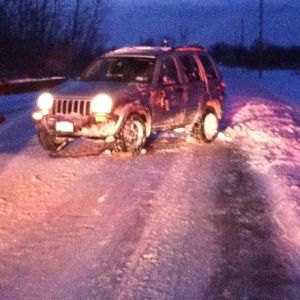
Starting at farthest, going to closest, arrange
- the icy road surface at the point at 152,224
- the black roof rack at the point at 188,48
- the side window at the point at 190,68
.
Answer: the black roof rack at the point at 188,48
the side window at the point at 190,68
the icy road surface at the point at 152,224

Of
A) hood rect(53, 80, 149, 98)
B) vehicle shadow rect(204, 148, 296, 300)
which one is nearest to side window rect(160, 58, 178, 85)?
hood rect(53, 80, 149, 98)

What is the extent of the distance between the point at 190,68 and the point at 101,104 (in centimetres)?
294

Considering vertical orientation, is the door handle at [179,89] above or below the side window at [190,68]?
below

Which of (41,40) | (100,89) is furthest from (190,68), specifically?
(41,40)

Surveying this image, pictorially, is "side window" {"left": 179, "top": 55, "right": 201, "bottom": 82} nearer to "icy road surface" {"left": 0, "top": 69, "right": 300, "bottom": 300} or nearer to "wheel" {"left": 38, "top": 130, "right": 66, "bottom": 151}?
"icy road surface" {"left": 0, "top": 69, "right": 300, "bottom": 300}

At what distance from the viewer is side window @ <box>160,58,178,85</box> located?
49.1ft

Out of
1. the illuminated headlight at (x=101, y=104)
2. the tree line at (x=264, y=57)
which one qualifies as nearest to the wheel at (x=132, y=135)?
the illuminated headlight at (x=101, y=104)

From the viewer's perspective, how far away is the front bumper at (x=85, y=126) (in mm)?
13664

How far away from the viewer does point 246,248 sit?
8.32m

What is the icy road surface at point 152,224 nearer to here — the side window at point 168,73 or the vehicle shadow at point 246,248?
the vehicle shadow at point 246,248

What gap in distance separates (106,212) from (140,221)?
1.87 feet

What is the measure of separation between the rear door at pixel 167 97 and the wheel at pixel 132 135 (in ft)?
1.64

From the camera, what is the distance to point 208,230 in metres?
8.99

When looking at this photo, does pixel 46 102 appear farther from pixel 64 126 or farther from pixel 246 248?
pixel 246 248
